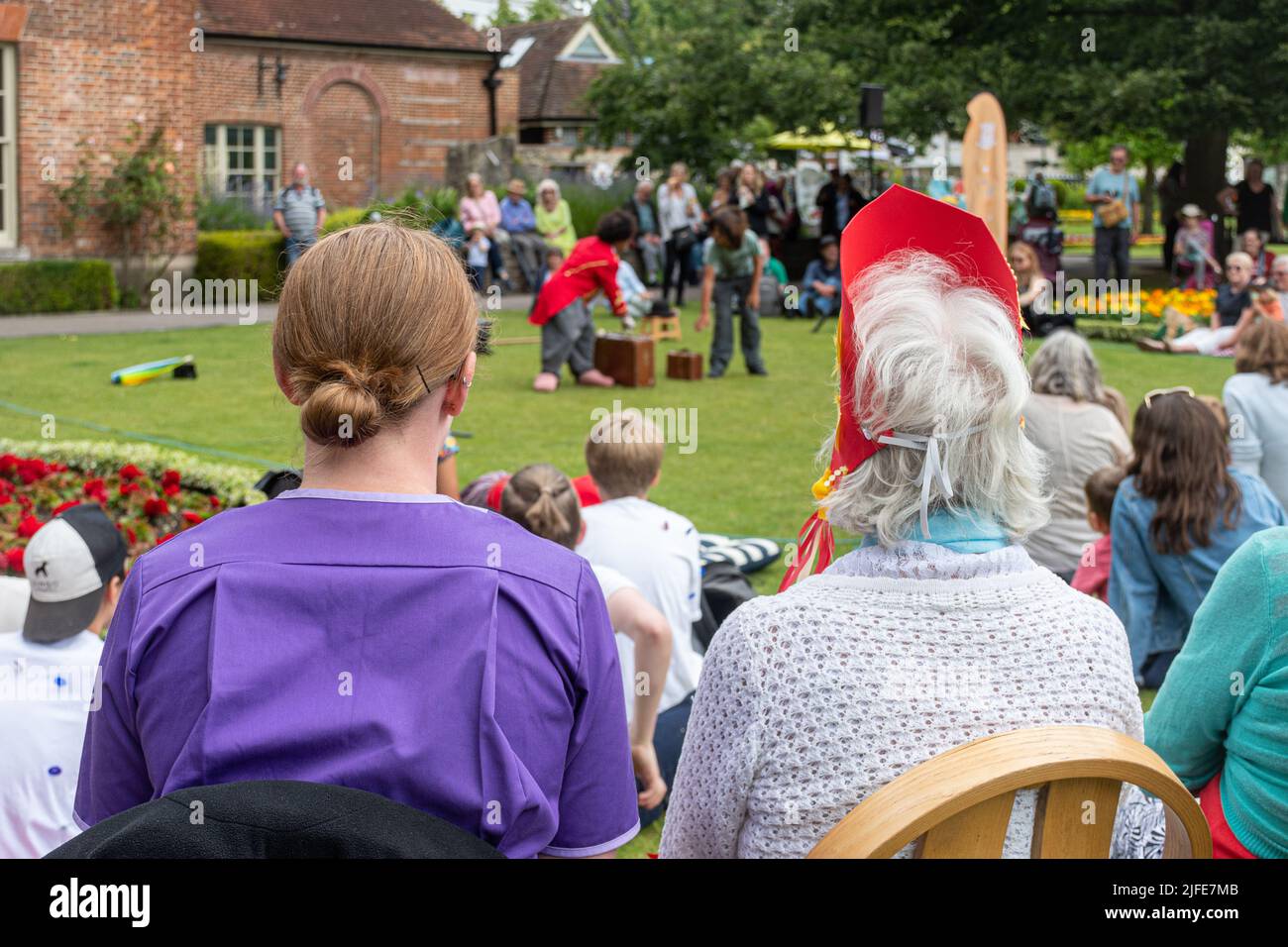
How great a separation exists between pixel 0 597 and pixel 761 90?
23.1m

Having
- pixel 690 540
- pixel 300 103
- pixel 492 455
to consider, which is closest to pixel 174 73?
pixel 300 103

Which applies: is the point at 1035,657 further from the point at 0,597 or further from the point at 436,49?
the point at 436,49

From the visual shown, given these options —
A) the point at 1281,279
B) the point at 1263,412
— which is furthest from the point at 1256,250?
the point at 1263,412

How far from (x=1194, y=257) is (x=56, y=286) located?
16.3 m

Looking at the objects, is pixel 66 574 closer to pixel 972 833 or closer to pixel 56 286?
pixel 972 833

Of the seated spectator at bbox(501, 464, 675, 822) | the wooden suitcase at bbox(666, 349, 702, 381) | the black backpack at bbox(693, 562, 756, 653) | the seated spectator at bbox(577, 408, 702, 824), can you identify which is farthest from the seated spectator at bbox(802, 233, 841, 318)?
the seated spectator at bbox(501, 464, 675, 822)

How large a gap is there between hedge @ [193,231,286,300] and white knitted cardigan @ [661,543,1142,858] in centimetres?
1937

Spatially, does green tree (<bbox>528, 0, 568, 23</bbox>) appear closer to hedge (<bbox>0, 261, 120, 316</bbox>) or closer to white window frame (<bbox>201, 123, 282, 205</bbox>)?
white window frame (<bbox>201, 123, 282, 205</bbox>)

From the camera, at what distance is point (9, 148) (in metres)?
18.7

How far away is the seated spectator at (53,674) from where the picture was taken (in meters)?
3.06

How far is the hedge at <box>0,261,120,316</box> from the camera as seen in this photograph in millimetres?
18141

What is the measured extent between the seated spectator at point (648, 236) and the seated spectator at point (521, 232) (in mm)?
1481

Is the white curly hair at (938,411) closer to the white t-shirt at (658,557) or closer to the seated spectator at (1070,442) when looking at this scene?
the white t-shirt at (658,557)

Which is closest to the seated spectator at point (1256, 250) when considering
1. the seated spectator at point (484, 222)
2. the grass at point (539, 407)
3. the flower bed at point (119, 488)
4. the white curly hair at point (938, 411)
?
the grass at point (539, 407)
